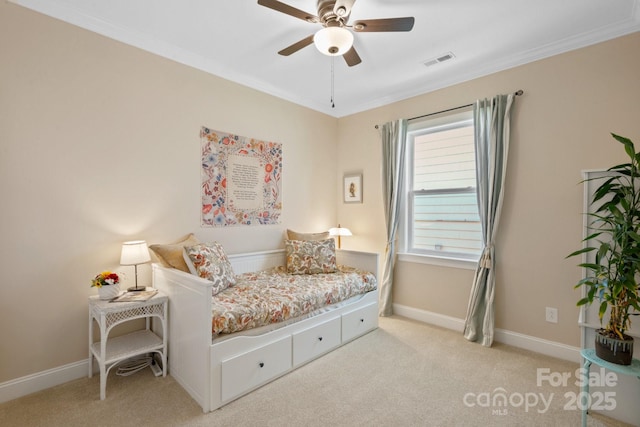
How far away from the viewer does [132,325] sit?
8.04ft

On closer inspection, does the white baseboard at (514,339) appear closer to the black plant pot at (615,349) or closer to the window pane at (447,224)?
the window pane at (447,224)

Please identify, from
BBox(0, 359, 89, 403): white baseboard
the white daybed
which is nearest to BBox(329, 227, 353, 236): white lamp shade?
the white daybed

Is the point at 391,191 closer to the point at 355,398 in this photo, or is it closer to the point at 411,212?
the point at 411,212

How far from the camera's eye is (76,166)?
7.20 feet

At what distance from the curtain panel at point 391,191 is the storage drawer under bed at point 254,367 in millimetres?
1645

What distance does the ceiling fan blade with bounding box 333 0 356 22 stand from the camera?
5.65 ft

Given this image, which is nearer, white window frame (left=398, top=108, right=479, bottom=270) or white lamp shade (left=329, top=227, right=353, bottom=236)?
white window frame (left=398, top=108, right=479, bottom=270)

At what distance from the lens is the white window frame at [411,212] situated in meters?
3.11

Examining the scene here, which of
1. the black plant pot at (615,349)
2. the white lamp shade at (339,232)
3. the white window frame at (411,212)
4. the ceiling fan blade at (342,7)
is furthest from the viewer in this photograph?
the white lamp shade at (339,232)

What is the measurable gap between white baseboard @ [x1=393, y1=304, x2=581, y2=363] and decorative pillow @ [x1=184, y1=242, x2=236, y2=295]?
2127 millimetres

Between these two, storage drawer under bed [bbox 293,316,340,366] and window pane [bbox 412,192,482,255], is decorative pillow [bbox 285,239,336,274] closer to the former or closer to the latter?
storage drawer under bed [bbox 293,316,340,366]

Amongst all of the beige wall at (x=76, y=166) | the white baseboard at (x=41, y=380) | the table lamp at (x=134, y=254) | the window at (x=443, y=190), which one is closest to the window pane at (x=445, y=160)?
the window at (x=443, y=190)

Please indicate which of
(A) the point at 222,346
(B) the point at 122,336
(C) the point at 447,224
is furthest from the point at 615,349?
(B) the point at 122,336

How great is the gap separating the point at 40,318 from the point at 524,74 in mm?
4338
